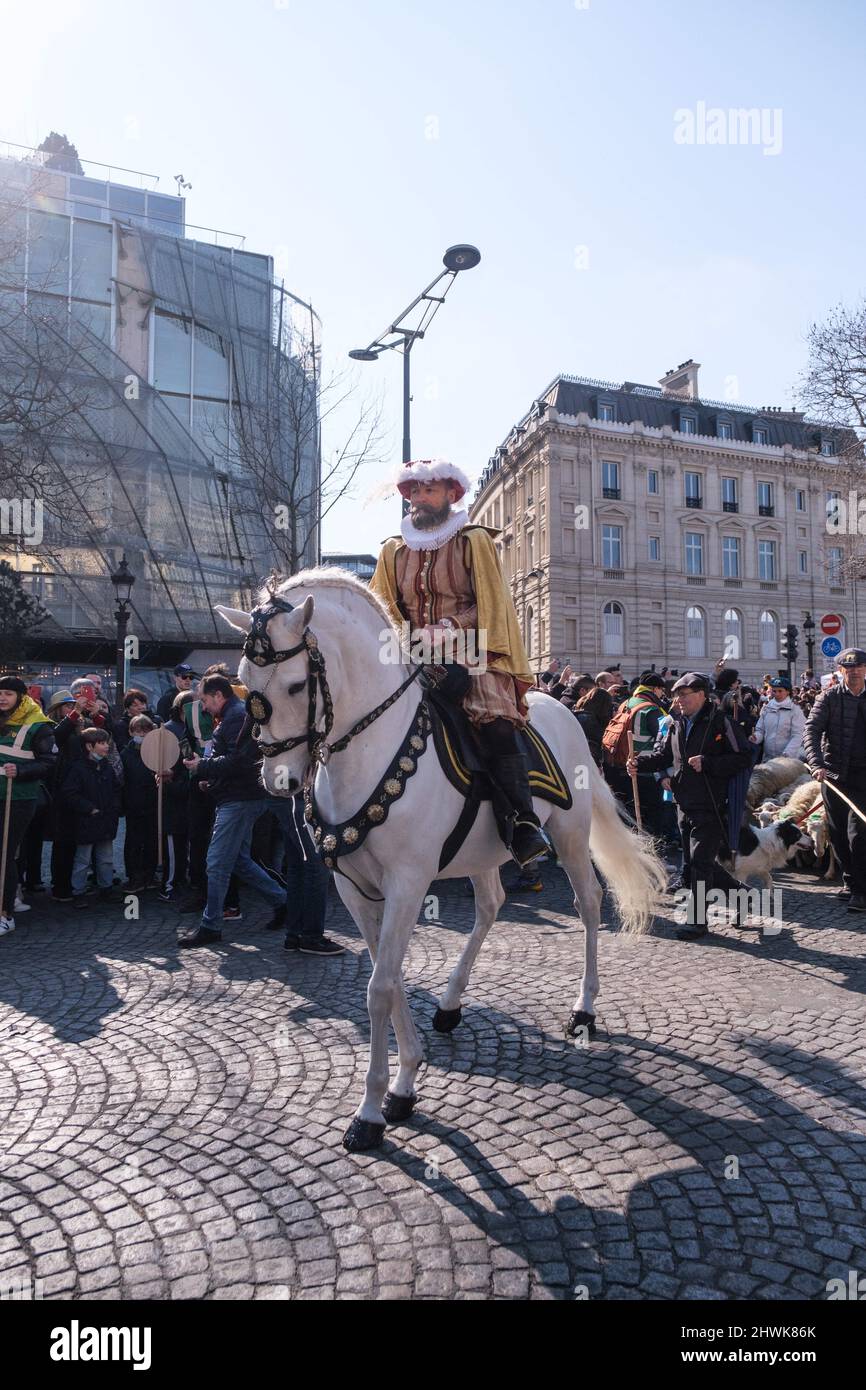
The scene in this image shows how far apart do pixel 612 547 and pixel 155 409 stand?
94.0ft

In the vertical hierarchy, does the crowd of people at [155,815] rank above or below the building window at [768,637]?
below

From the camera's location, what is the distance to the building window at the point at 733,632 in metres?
49.3

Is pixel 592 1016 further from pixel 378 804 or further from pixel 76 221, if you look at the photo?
pixel 76 221

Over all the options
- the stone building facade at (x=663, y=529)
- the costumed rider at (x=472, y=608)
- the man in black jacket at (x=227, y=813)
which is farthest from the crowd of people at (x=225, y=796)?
the stone building facade at (x=663, y=529)

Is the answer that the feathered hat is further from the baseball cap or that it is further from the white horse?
the baseball cap

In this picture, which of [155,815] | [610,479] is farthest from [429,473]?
[610,479]

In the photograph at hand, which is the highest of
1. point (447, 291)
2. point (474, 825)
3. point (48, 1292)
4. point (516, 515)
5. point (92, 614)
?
point (516, 515)

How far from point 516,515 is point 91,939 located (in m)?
48.8

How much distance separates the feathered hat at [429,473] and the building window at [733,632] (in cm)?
4831

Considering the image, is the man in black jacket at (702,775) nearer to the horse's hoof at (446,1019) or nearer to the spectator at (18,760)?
the horse's hoof at (446,1019)

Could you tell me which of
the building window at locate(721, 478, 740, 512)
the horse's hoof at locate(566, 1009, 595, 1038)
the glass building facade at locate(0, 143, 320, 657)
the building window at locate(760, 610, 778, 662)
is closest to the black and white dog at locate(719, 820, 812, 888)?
the horse's hoof at locate(566, 1009, 595, 1038)

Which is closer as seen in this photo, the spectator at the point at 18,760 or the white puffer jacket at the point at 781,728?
the spectator at the point at 18,760

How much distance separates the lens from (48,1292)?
2.50 meters

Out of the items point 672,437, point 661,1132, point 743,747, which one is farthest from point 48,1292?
point 672,437
